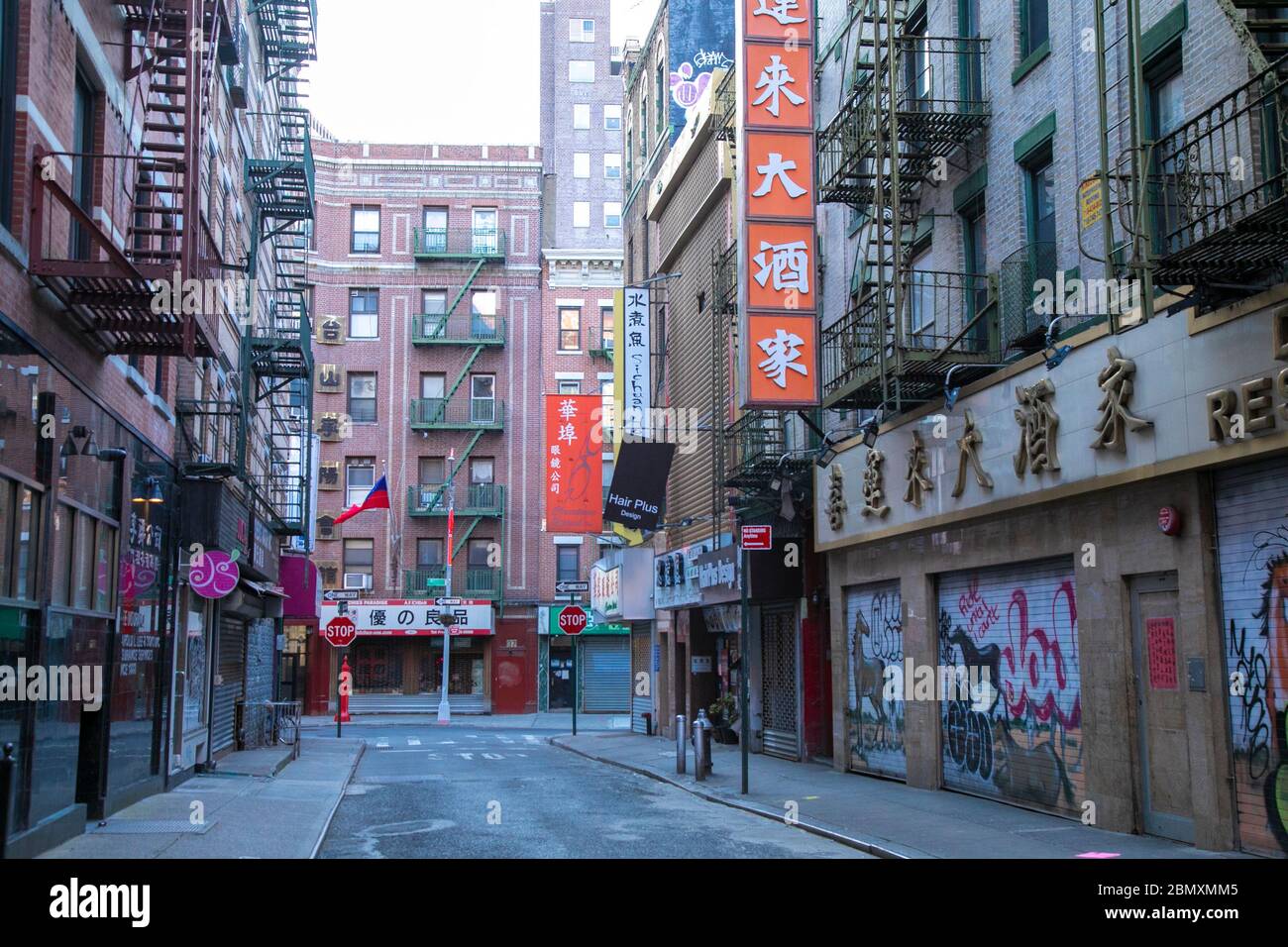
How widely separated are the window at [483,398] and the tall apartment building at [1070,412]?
32924mm

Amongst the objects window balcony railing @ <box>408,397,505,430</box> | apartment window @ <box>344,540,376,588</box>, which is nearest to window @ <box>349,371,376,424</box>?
window balcony railing @ <box>408,397,505,430</box>

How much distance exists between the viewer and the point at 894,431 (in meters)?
18.9

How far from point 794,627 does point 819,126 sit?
9.35 meters

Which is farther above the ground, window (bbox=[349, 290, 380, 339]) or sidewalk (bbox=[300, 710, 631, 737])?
window (bbox=[349, 290, 380, 339])

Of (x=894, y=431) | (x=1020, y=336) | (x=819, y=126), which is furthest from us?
(x=819, y=126)

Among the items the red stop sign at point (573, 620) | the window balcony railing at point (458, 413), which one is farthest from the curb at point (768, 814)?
the window balcony railing at point (458, 413)

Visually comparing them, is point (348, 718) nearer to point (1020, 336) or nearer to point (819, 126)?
point (819, 126)

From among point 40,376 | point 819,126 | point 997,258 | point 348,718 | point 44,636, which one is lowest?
point 348,718

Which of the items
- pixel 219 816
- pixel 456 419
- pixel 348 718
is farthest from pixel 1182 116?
pixel 456 419

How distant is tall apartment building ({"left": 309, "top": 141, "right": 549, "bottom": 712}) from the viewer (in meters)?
51.9

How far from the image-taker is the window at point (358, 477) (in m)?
52.5

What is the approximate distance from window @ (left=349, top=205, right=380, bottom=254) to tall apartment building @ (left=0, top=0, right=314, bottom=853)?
30188mm

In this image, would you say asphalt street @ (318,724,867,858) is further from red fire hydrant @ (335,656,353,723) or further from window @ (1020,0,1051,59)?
red fire hydrant @ (335,656,353,723)

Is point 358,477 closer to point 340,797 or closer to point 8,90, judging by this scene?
point 340,797
